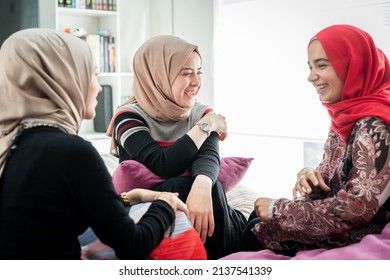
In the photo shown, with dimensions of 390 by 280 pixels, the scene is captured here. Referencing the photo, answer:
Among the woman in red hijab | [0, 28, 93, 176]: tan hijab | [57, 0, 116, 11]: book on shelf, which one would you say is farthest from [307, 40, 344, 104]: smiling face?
[57, 0, 116, 11]: book on shelf

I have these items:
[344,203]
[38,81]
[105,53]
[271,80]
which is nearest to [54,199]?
[38,81]

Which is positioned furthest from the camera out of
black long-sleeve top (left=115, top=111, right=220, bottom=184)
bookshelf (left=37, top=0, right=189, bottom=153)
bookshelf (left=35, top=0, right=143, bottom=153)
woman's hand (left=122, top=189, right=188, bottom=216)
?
bookshelf (left=37, top=0, right=189, bottom=153)

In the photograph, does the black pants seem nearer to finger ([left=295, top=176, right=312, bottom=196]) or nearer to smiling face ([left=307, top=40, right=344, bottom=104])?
finger ([left=295, top=176, right=312, bottom=196])

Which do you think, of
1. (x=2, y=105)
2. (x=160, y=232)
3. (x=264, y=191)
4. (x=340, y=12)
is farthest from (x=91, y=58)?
(x=264, y=191)

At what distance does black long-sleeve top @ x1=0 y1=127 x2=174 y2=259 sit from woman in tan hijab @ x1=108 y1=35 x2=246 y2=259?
1.17ft

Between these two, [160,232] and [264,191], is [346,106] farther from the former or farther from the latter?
[264,191]

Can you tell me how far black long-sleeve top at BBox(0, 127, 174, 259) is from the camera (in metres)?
0.93

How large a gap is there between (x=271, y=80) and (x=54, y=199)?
2.05 meters

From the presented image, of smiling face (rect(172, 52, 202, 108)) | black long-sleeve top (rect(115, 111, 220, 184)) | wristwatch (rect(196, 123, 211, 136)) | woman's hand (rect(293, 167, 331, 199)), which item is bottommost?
woman's hand (rect(293, 167, 331, 199))

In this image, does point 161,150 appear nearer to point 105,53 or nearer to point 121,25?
point 105,53

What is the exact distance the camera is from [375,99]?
4.12ft

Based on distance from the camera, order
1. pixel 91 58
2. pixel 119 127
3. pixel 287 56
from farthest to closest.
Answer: pixel 287 56 < pixel 119 127 < pixel 91 58

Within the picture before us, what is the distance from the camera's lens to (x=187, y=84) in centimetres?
155
